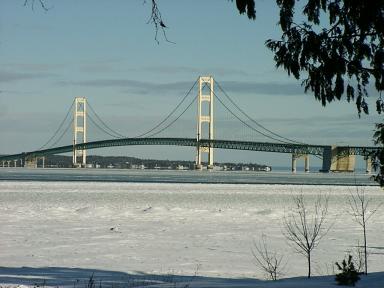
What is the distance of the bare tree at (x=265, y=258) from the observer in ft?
35.8

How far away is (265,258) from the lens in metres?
12.1

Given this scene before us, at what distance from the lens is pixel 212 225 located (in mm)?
18094

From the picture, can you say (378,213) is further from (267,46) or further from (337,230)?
(267,46)

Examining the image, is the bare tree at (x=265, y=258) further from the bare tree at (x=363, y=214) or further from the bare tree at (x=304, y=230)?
the bare tree at (x=363, y=214)

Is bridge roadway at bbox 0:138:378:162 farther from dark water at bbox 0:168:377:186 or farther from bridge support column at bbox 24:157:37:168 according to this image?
bridge support column at bbox 24:157:37:168

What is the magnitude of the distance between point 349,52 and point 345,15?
41 cm

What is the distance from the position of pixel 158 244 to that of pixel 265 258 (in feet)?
9.32

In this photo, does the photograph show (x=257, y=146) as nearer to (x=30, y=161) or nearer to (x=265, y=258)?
(x=30, y=161)

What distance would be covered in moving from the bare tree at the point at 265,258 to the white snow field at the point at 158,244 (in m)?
0.13

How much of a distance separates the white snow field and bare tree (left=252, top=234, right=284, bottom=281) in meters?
0.13

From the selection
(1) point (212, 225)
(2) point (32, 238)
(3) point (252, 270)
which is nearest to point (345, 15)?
(3) point (252, 270)

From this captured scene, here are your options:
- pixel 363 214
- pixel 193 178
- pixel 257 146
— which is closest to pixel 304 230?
pixel 363 214

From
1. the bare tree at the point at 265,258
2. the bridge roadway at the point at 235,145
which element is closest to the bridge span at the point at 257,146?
the bridge roadway at the point at 235,145

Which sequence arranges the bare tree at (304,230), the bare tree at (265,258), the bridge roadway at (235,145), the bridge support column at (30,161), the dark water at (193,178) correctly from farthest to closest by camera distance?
the bridge support column at (30,161) → the bridge roadway at (235,145) → the dark water at (193,178) → the bare tree at (304,230) → the bare tree at (265,258)
